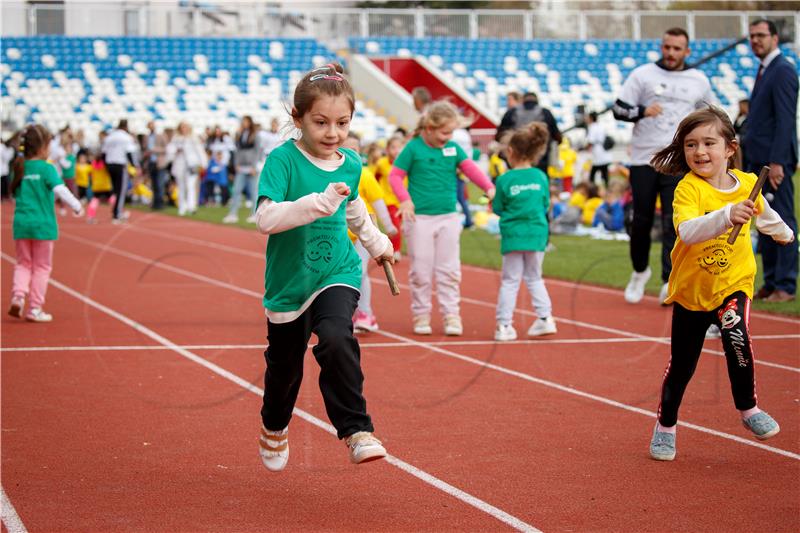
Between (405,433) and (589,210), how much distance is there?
1653cm

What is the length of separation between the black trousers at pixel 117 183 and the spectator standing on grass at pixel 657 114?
16.6 meters

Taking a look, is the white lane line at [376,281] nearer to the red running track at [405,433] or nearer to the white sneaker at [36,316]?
the red running track at [405,433]

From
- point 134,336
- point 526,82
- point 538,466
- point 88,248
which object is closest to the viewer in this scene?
point 538,466

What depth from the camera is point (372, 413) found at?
275 inches

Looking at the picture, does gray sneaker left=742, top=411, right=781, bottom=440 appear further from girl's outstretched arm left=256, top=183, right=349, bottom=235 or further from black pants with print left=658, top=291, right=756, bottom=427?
girl's outstretched arm left=256, top=183, right=349, bottom=235

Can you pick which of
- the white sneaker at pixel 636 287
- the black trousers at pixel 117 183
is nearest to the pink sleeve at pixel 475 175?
the white sneaker at pixel 636 287

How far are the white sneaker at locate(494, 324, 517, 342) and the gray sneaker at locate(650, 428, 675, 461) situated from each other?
12.8 ft

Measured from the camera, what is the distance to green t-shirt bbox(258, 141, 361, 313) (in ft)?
16.9

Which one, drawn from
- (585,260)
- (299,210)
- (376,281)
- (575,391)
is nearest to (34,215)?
(376,281)

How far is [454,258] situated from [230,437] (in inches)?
168

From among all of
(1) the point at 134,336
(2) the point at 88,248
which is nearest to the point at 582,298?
(1) the point at 134,336

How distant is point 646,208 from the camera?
1131cm

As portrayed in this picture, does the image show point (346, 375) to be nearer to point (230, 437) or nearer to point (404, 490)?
point (404, 490)

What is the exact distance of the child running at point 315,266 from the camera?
16.4ft
